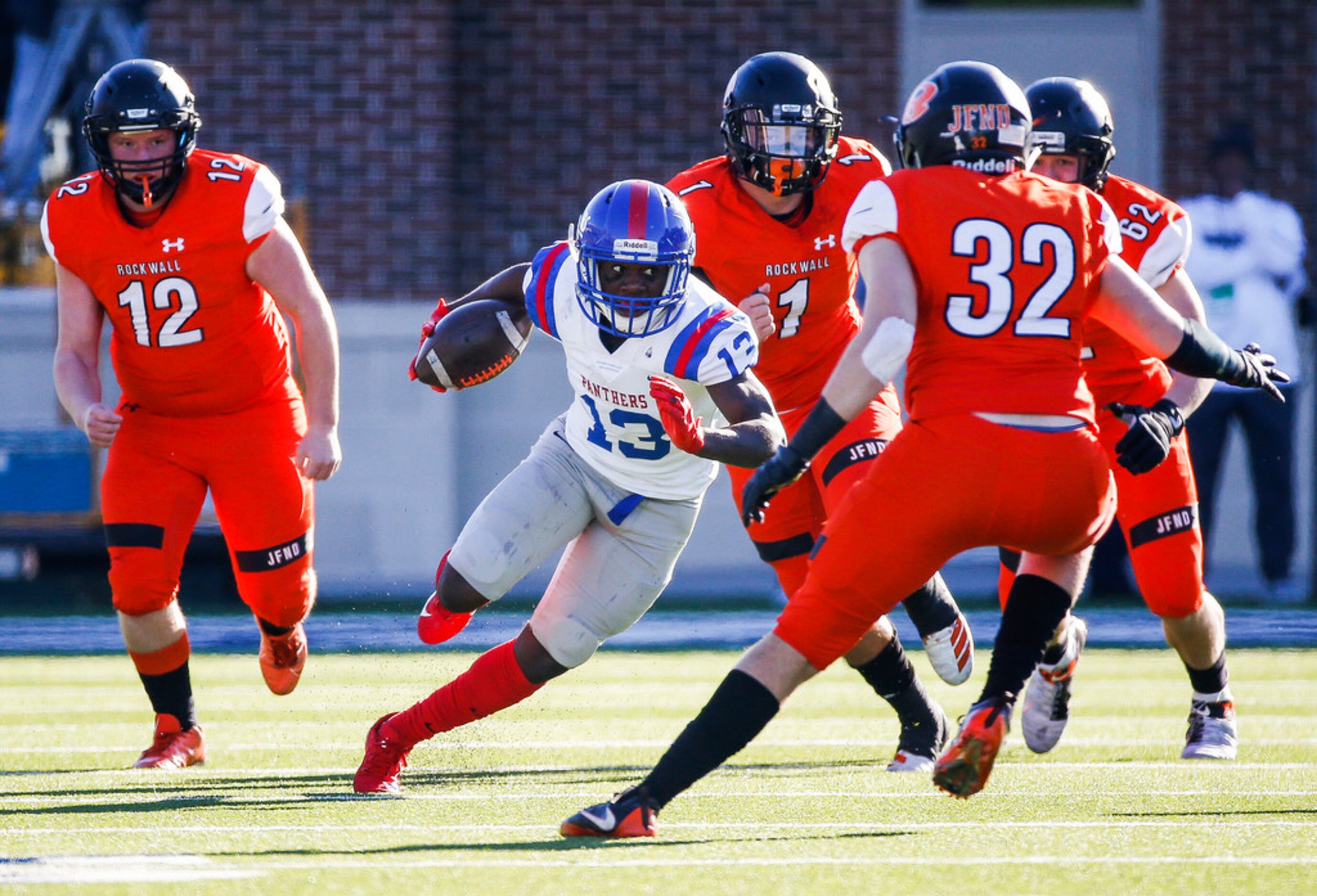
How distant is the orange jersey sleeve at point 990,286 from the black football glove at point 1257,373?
59cm

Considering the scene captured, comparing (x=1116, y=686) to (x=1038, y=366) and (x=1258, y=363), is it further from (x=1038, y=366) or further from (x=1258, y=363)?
(x=1038, y=366)

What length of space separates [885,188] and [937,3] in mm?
8360

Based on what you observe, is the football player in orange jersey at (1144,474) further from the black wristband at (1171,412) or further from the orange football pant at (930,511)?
the orange football pant at (930,511)

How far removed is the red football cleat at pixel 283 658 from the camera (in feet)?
18.9

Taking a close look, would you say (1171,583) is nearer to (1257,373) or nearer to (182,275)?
(1257,373)

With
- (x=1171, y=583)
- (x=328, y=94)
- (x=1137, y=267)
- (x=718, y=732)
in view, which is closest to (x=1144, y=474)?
(x=1171, y=583)

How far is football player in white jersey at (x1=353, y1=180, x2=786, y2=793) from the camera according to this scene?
4477 mm

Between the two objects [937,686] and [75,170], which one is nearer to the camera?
[937,686]

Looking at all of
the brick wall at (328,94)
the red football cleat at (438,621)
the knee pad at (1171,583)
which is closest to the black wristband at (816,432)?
the red football cleat at (438,621)

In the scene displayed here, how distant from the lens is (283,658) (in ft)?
19.0

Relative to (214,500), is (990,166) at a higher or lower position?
higher

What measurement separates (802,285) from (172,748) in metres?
2.23

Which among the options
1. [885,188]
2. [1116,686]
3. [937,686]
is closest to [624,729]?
[937,686]

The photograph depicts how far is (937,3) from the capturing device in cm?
1203
